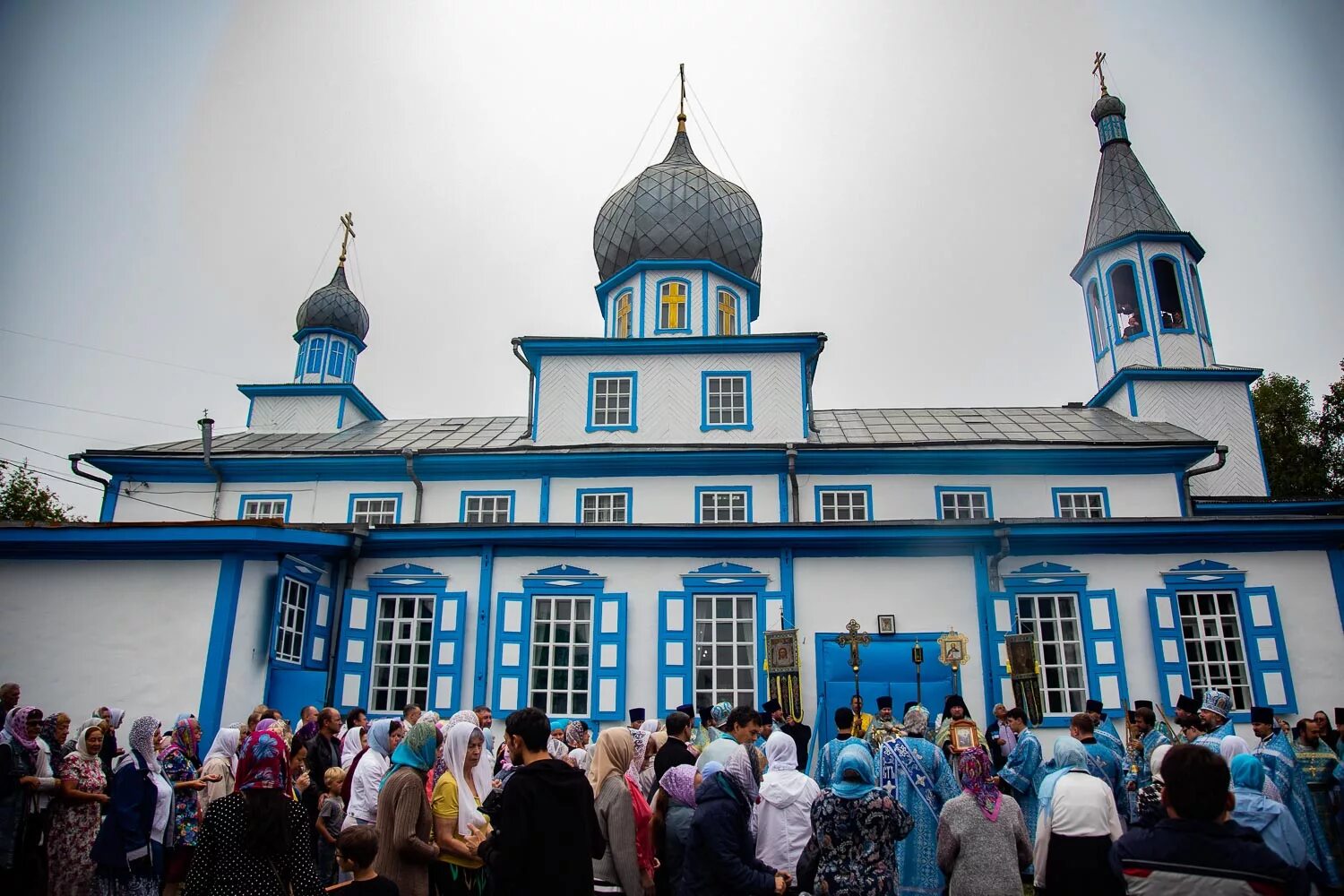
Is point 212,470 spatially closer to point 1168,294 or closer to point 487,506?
point 487,506

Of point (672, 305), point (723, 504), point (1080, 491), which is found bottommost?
point (723, 504)

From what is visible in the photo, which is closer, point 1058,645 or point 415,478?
point 1058,645

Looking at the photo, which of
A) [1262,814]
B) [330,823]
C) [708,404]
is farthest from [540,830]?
[708,404]

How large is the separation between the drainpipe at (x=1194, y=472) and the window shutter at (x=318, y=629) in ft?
51.5

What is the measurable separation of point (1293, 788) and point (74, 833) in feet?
32.2

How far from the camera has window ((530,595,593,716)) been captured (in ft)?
48.8

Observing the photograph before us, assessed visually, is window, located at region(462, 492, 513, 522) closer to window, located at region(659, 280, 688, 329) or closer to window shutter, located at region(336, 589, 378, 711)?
window shutter, located at region(336, 589, 378, 711)

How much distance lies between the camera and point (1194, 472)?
68.5 ft

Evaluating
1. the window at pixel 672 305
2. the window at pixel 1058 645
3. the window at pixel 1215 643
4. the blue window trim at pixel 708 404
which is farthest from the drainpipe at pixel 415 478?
the window at pixel 1215 643

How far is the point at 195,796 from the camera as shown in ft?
26.3

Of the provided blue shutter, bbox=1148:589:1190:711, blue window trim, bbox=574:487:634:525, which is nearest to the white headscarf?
blue shutter, bbox=1148:589:1190:711

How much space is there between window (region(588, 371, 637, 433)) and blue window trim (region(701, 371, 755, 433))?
4.80 feet

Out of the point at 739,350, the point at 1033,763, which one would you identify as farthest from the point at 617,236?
the point at 1033,763

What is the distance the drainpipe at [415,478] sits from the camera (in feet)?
66.1
